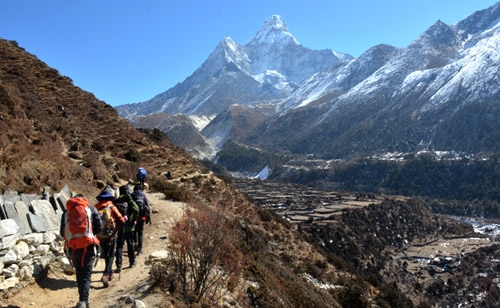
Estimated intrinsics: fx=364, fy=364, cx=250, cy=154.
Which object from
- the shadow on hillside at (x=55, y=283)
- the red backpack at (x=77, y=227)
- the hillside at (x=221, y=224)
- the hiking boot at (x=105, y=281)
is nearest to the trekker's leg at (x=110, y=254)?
the hiking boot at (x=105, y=281)

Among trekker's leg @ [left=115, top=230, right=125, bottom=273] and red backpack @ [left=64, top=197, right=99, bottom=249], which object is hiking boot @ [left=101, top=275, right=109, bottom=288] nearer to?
trekker's leg @ [left=115, top=230, right=125, bottom=273]

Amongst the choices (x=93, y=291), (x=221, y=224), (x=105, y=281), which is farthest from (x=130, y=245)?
(x=221, y=224)

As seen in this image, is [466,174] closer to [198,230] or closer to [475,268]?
[475,268]

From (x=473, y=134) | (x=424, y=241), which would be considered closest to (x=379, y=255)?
(x=424, y=241)

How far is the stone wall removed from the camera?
754 cm

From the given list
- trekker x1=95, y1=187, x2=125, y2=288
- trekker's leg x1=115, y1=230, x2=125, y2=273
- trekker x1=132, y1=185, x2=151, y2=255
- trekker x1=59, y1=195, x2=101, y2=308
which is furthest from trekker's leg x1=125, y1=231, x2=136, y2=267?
trekker x1=59, y1=195, x2=101, y2=308

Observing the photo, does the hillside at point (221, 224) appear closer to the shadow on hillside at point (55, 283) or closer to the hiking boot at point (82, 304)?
the shadow on hillside at point (55, 283)

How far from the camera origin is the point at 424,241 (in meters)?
79.6

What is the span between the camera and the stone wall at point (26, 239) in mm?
7535

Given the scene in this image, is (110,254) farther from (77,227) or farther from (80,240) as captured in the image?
(77,227)

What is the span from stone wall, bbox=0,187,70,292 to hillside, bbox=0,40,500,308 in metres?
0.62

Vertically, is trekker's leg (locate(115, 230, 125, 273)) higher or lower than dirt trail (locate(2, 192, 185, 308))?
higher

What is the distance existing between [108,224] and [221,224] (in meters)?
2.50

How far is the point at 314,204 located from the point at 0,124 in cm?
7645
